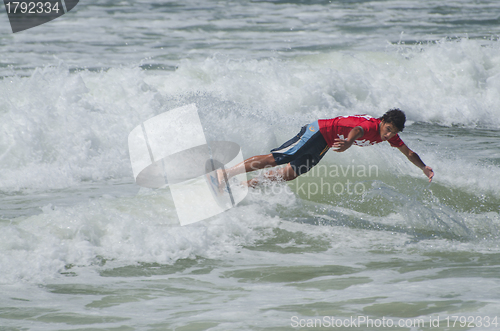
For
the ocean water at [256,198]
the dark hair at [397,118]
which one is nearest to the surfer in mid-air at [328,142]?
the dark hair at [397,118]

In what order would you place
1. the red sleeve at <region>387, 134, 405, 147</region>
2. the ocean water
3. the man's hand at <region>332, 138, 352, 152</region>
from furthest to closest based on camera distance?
the red sleeve at <region>387, 134, 405, 147</region> → the man's hand at <region>332, 138, 352, 152</region> → the ocean water

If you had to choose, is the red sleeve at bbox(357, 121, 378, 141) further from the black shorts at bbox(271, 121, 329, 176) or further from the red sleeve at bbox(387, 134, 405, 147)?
the black shorts at bbox(271, 121, 329, 176)

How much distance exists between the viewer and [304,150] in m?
6.11

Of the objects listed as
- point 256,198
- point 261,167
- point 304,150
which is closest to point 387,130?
point 304,150

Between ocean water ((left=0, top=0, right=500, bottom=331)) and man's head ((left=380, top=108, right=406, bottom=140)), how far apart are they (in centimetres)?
112

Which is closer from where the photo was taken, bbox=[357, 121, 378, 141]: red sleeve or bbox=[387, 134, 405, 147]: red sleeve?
bbox=[357, 121, 378, 141]: red sleeve

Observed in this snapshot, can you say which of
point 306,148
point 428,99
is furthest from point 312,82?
point 306,148

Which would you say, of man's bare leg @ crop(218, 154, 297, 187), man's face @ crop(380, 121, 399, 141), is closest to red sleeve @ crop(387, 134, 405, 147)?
man's face @ crop(380, 121, 399, 141)

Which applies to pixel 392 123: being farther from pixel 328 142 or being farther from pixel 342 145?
pixel 328 142

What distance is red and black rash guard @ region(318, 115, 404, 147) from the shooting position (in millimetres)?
5688

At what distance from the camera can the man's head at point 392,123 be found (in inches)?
217

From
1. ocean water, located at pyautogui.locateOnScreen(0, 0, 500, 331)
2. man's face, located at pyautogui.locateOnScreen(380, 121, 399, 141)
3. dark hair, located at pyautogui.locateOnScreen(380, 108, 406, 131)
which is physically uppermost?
dark hair, located at pyautogui.locateOnScreen(380, 108, 406, 131)

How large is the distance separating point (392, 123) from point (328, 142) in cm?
83

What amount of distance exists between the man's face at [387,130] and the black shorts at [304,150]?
723 mm
